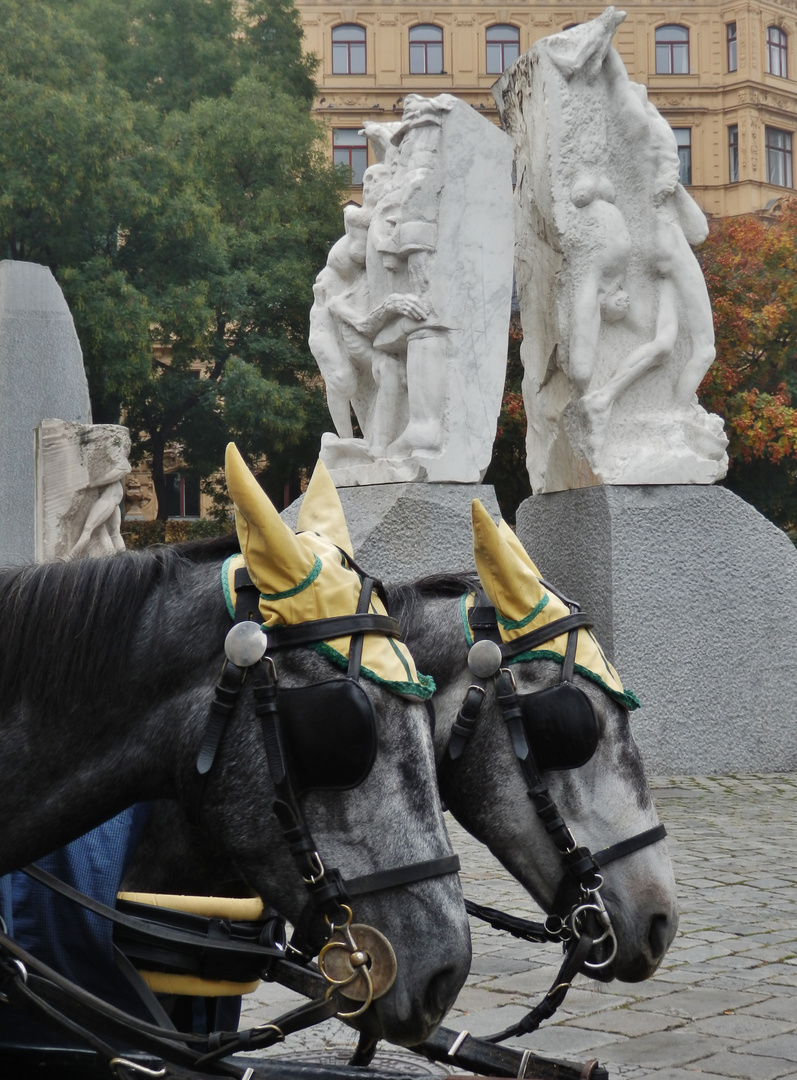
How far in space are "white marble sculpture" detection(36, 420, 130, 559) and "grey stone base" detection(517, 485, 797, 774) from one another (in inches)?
139

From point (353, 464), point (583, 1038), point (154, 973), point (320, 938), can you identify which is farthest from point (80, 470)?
point (320, 938)

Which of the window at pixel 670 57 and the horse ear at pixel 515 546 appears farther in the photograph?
the window at pixel 670 57

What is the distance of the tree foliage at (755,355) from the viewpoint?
2303 centimetres

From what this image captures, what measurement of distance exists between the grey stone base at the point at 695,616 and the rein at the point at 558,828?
6.08m

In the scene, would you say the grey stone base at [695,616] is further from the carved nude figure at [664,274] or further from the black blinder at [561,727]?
the black blinder at [561,727]

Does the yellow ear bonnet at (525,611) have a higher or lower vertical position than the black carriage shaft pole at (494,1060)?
higher

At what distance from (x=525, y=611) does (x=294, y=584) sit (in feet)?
3.26

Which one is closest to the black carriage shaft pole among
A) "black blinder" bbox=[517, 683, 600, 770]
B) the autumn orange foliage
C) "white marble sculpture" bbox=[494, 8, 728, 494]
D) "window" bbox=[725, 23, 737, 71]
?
"black blinder" bbox=[517, 683, 600, 770]

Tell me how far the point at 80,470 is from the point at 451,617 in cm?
755

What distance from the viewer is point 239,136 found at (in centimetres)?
2622

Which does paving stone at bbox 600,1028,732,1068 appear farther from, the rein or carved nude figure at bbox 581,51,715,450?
carved nude figure at bbox 581,51,715,450

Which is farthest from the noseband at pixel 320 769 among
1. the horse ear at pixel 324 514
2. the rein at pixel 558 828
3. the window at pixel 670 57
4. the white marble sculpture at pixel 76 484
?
the window at pixel 670 57

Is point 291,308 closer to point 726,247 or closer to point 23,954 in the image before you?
point 726,247

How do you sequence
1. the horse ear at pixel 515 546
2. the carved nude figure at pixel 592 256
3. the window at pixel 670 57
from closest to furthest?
the horse ear at pixel 515 546 < the carved nude figure at pixel 592 256 < the window at pixel 670 57
